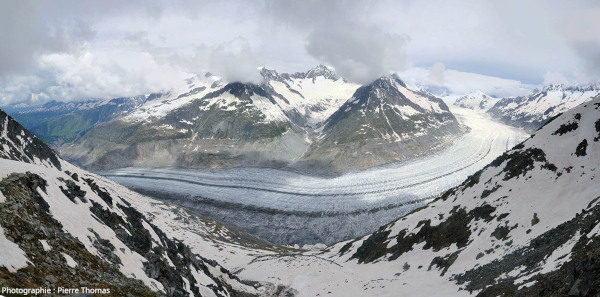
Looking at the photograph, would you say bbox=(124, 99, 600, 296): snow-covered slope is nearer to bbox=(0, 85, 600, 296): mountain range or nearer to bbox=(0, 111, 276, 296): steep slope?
bbox=(0, 85, 600, 296): mountain range

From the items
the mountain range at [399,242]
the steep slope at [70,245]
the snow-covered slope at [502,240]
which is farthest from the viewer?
the snow-covered slope at [502,240]

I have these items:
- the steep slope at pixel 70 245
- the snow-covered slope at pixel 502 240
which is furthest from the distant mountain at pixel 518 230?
the steep slope at pixel 70 245

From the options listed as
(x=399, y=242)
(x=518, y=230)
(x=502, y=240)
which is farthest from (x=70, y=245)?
(x=399, y=242)

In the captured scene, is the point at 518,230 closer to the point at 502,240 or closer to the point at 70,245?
the point at 502,240

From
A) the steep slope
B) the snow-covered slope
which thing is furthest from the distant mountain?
the steep slope

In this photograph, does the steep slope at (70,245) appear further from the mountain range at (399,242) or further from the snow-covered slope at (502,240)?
the snow-covered slope at (502,240)

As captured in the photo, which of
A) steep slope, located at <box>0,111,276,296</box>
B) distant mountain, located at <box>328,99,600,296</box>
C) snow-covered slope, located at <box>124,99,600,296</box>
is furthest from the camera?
snow-covered slope, located at <box>124,99,600,296</box>
